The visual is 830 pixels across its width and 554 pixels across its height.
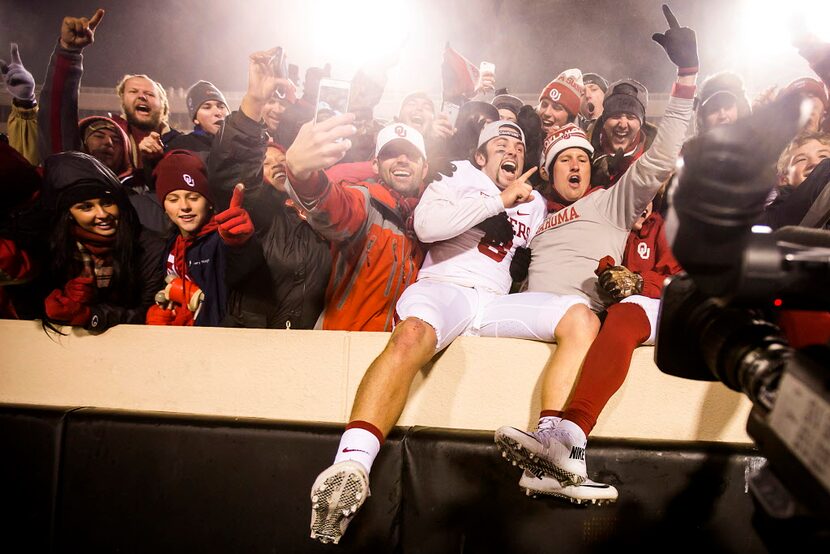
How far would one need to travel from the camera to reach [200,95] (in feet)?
6.67

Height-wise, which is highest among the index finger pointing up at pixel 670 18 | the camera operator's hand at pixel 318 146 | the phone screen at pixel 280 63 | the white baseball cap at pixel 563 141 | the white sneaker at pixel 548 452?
the index finger pointing up at pixel 670 18

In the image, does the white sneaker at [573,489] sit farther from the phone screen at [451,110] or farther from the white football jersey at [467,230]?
the phone screen at [451,110]

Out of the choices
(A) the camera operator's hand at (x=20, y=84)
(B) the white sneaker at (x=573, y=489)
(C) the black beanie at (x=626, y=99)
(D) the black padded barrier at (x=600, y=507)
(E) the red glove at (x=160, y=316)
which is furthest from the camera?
Answer: (A) the camera operator's hand at (x=20, y=84)

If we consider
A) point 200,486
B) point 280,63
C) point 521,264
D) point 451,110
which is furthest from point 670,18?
point 200,486

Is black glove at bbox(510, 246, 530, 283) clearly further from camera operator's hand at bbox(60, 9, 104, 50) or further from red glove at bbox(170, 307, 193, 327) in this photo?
camera operator's hand at bbox(60, 9, 104, 50)

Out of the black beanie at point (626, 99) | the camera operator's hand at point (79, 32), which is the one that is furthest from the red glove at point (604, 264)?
the camera operator's hand at point (79, 32)

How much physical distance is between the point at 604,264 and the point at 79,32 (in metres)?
2.04

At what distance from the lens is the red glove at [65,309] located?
6.57ft

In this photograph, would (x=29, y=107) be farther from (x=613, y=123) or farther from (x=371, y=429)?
(x=613, y=123)

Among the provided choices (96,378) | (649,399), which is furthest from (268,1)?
(649,399)

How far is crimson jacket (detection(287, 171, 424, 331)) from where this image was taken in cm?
187

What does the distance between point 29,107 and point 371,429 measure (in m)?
1.82

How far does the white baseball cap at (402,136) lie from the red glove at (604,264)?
644mm

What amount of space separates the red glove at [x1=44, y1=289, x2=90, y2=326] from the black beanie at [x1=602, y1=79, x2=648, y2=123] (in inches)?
73.6
